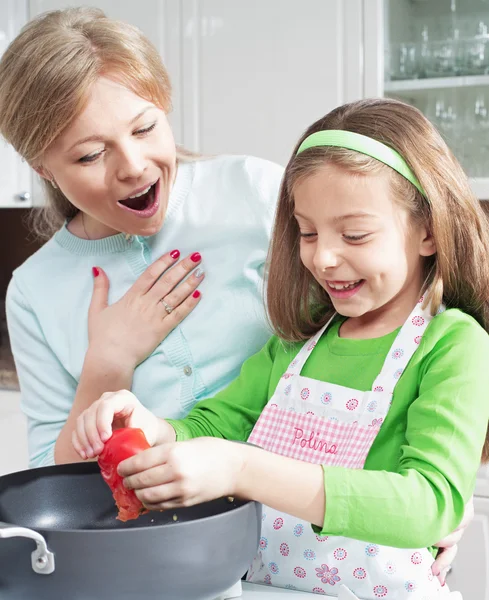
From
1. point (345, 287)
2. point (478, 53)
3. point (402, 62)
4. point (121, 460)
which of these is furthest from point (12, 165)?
point (121, 460)

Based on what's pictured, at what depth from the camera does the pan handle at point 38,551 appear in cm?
68

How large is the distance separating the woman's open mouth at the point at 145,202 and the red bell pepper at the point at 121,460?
0.50 metres

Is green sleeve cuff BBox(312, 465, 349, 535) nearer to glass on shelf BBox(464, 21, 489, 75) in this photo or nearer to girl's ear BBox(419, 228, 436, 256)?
girl's ear BBox(419, 228, 436, 256)

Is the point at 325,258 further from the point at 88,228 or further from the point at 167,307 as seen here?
the point at 88,228

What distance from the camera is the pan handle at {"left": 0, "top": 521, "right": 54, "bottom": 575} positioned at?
68 cm

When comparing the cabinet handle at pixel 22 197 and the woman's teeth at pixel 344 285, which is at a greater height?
the woman's teeth at pixel 344 285

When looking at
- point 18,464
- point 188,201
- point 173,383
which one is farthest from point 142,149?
point 18,464

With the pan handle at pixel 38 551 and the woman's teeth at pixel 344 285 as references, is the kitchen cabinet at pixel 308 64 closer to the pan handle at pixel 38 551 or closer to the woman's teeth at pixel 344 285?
the woman's teeth at pixel 344 285

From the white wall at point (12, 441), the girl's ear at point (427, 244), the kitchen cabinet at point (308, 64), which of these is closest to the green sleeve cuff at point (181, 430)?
the girl's ear at point (427, 244)

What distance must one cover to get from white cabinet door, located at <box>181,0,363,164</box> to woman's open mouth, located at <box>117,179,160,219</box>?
1135mm

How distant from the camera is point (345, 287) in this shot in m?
1.04

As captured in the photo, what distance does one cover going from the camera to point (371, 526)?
850 mm

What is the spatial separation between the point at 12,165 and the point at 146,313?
161 cm

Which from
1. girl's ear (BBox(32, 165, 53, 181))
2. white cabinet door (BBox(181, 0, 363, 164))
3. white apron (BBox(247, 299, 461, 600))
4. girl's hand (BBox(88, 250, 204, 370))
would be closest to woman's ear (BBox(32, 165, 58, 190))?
girl's ear (BBox(32, 165, 53, 181))
